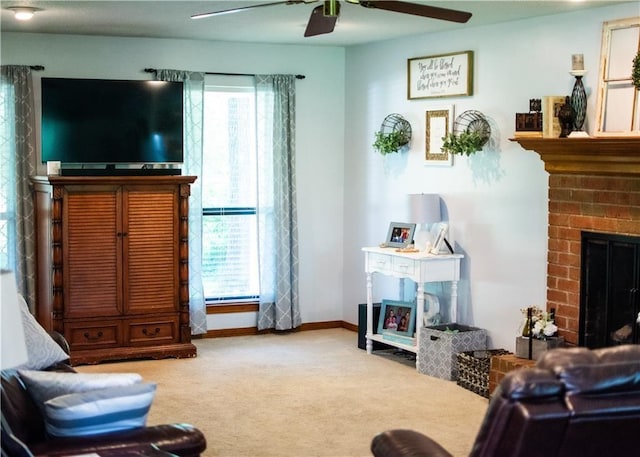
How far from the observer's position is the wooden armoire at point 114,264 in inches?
273

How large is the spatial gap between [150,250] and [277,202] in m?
1.37

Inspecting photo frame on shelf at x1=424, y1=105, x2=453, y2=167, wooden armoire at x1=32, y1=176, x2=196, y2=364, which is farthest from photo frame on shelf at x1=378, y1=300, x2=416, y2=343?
wooden armoire at x1=32, y1=176, x2=196, y2=364

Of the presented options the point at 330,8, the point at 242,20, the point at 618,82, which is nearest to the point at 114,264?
the point at 242,20

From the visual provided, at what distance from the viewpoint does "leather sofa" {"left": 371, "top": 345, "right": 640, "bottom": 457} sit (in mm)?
2740

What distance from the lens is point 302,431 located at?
5379 millimetres

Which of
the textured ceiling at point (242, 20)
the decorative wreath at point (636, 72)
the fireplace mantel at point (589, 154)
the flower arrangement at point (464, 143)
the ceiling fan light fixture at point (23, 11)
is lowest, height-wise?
the fireplace mantel at point (589, 154)

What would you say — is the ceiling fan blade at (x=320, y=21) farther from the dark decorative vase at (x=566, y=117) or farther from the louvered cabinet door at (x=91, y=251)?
the louvered cabinet door at (x=91, y=251)

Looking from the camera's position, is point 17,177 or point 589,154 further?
point 17,177

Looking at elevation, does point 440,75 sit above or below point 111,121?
above

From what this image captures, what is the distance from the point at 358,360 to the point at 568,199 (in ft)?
6.75

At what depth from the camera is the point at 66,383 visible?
351cm

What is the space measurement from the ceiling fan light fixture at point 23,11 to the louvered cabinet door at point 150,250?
4.77 ft

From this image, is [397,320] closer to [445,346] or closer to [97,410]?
[445,346]

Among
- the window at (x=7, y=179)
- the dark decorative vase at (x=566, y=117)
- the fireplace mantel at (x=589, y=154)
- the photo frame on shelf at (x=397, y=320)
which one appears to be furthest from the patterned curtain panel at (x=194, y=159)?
the dark decorative vase at (x=566, y=117)
